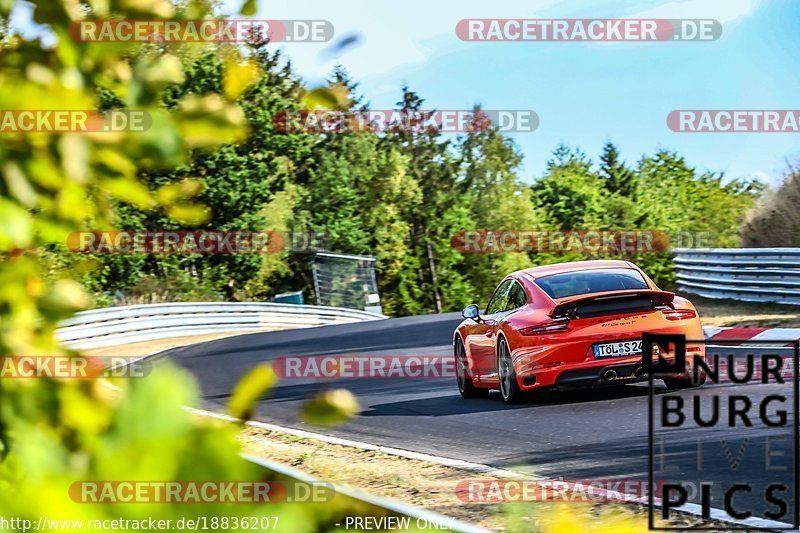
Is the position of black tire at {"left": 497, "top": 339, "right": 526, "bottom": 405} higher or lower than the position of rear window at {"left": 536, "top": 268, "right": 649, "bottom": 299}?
lower

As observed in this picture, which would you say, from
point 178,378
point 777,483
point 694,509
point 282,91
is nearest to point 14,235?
point 178,378

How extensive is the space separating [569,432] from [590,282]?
2.56 meters

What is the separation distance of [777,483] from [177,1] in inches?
220

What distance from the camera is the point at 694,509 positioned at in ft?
19.6

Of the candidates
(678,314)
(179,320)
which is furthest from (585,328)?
(179,320)

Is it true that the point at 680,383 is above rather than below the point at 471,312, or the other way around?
below

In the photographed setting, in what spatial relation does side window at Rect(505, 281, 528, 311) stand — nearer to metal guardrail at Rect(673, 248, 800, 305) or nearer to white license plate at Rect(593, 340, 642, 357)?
white license plate at Rect(593, 340, 642, 357)

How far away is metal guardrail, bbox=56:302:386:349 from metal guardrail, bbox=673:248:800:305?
45.1 ft

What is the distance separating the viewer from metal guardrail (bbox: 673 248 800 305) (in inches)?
830

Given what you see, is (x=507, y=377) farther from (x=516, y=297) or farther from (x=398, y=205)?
(x=398, y=205)

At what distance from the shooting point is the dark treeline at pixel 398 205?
49.7 metres

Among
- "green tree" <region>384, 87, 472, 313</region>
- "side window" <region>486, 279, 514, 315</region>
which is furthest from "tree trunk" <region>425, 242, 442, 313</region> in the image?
"side window" <region>486, 279, 514, 315</region>

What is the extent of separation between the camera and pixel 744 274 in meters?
23.6

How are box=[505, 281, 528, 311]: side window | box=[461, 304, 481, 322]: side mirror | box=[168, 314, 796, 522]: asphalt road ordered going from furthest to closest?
box=[461, 304, 481, 322]: side mirror → box=[505, 281, 528, 311]: side window → box=[168, 314, 796, 522]: asphalt road
